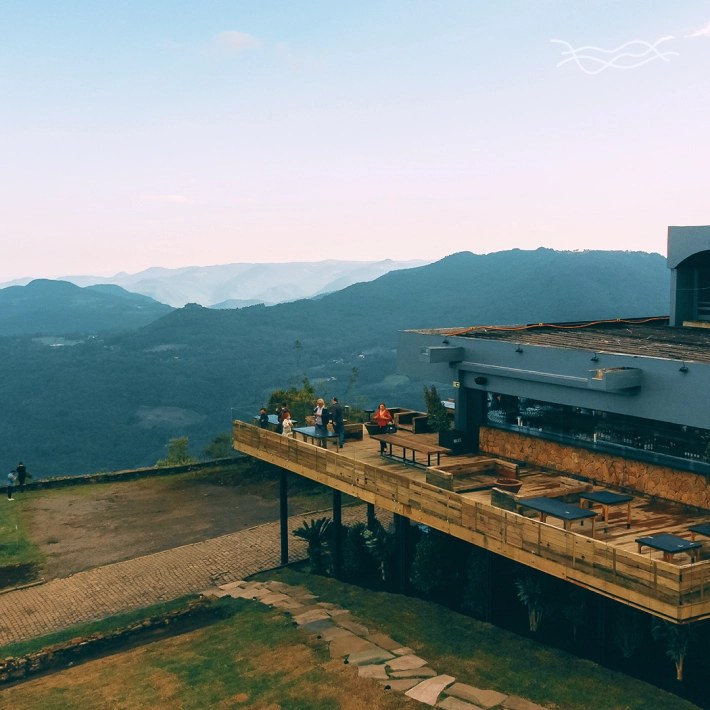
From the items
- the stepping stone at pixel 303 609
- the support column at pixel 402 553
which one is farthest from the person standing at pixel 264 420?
the stepping stone at pixel 303 609

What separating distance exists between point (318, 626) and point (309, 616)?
0.87 metres

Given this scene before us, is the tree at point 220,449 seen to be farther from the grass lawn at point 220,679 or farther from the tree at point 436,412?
the grass lawn at point 220,679

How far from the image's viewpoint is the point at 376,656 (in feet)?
50.2

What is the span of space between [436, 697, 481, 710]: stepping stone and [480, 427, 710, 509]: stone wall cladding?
20.5 feet

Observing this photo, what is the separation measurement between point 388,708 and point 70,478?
2491 cm

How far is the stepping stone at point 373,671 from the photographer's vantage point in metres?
14.3

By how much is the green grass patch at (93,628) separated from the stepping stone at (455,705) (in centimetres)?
968

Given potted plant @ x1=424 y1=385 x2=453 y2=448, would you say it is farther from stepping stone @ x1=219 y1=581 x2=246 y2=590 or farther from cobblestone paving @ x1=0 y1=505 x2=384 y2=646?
stepping stone @ x1=219 y1=581 x2=246 y2=590

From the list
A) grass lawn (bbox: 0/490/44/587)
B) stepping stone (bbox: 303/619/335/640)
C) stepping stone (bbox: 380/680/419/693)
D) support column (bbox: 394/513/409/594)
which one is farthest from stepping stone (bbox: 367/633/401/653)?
grass lawn (bbox: 0/490/44/587)

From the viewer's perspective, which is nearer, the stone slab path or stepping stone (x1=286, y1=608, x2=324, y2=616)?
the stone slab path

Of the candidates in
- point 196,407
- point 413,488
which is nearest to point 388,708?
point 413,488

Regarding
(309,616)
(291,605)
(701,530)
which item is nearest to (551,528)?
(701,530)

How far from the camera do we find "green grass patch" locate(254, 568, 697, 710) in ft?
42.8

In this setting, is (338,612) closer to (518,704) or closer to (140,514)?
(518,704)
